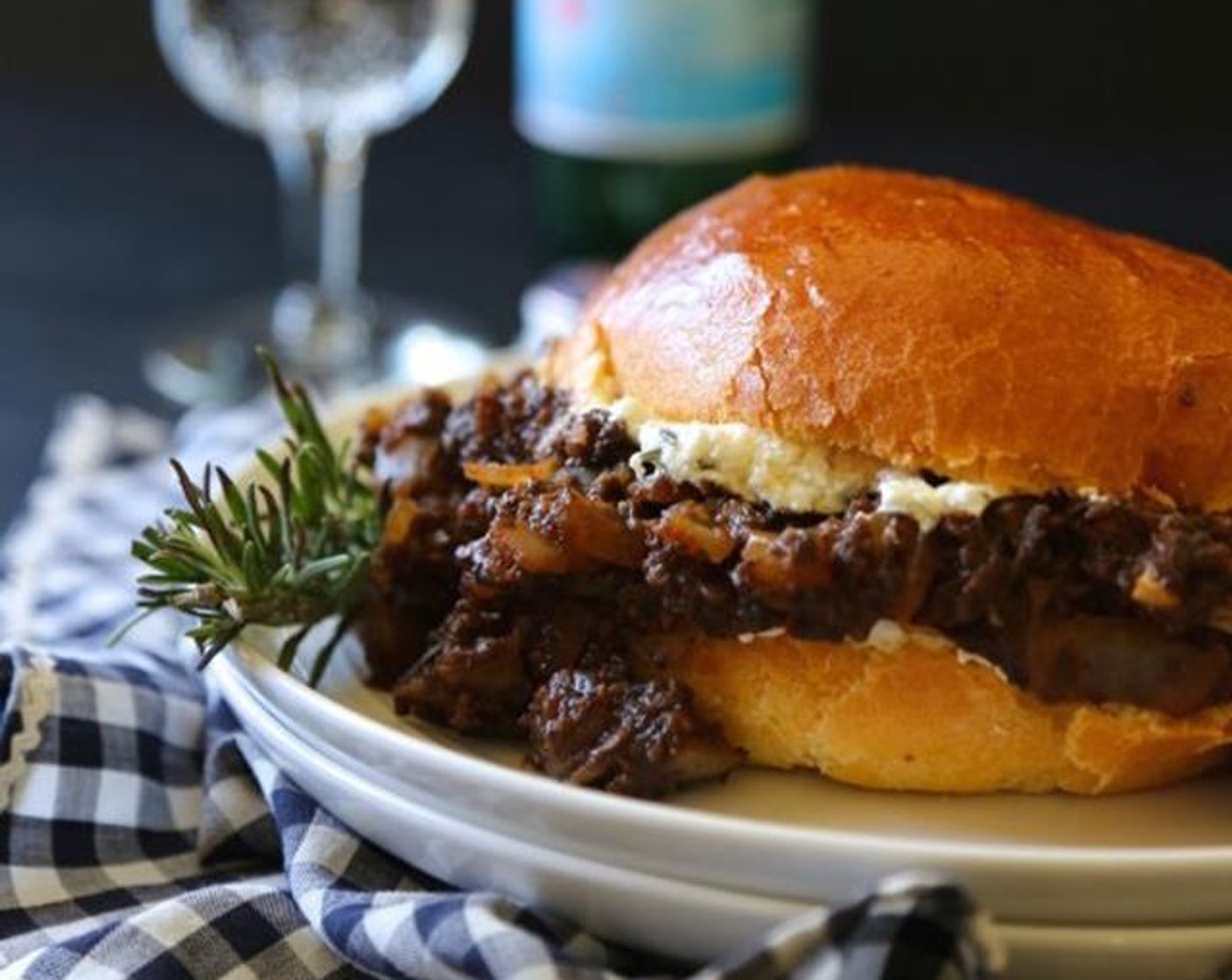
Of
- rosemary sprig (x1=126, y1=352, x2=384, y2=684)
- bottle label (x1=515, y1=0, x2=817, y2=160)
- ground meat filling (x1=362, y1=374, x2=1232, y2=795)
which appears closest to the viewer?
ground meat filling (x1=362, y1=374, x2=1232, y2=795)

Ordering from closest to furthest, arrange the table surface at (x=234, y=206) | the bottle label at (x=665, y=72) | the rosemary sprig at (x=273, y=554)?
1. the rosemary sprig at (x=273, y=554)
2. the bottle label at (x=665, y=72)
3. the table surface at (x=234, y=206)

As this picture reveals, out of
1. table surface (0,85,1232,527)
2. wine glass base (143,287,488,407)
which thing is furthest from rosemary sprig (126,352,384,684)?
table surface (0,85,1232,527)

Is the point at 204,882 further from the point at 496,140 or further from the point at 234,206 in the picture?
the point at 496,140

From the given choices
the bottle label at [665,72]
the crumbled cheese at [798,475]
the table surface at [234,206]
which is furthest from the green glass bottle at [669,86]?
the crumbled cheese at [798,475]

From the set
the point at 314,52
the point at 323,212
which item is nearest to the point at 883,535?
the point at 314,52

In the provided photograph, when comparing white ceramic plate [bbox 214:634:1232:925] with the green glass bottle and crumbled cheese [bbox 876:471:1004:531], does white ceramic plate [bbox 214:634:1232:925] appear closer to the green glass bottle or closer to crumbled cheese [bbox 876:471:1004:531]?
crumbled cheese [bbox 876:471:1004:531]

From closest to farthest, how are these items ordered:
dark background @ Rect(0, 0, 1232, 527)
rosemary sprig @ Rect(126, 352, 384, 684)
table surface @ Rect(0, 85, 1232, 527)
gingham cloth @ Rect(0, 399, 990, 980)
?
gingham cloth @ Rect(0, 399, 990, 980), rosemary sprig @ Rect(126, 352, 384, 684), table surface @ Rect(0, 85, 1232, 527), dark background @ Rect(0, 0, 1232, 527)

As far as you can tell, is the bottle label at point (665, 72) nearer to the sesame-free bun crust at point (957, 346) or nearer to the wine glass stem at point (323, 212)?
the wine glass stem at point (323, 212)
